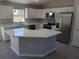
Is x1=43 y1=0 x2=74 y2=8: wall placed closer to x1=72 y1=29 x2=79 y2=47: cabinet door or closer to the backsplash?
x1=72 y1=29 x2=79 y2=47: cabinet door

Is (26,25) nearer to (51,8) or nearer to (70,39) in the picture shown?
(51,8)

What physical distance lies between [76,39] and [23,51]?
2710mm

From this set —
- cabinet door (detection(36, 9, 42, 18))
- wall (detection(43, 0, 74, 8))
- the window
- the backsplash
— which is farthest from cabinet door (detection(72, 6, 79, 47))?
the backsplash

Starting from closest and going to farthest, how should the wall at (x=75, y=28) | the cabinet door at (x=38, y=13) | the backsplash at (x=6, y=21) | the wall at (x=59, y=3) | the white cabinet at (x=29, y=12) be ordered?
the wall at (x=75, y=28) < the wall at (x=59, y=3) < the backsplash at (x=6, y=21) < the white cabinet at (x=29, y=12) < the cabinet door at (x=38, y=13)

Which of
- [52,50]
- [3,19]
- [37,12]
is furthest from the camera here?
[37,12]

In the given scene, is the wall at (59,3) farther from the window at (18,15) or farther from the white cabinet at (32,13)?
the window at (18,15)

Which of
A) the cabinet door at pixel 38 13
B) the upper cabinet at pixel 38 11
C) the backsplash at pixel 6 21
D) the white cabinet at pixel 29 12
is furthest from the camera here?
the cabinet door at pixel 38 13

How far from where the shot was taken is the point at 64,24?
5.08 m

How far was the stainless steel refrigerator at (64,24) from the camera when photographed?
4.84m

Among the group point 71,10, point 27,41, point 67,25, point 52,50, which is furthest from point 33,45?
point 71,10

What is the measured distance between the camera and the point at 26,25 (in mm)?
6387

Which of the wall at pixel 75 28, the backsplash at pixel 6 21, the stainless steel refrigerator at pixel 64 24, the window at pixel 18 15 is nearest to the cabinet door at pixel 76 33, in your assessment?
the wall at pixel 75 28

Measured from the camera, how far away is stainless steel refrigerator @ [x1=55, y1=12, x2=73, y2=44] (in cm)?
484

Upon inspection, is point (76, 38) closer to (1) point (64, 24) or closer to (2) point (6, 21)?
(1) point (64, 24)
